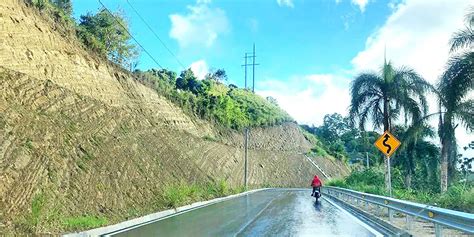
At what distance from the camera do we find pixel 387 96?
29.1 meters

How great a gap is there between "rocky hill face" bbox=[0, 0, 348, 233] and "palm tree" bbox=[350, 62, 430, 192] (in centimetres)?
1349

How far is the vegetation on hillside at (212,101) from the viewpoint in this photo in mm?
52391

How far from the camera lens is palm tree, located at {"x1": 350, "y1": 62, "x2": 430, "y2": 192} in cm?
2770

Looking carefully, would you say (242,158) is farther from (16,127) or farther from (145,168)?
(16,127)

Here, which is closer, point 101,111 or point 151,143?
point 101,111

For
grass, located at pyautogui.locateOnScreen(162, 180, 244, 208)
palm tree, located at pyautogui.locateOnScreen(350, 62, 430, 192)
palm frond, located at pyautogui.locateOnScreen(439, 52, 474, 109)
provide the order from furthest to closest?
palm tree, located at pyautogui.locateOnScreen(350, 62, 430, 192) < grass, located at pyautogui.locateOnScreen(162, 180, 244, 208) < palm frond, located at pyautogui.locateOnScreen(439, 52, 474, 109)

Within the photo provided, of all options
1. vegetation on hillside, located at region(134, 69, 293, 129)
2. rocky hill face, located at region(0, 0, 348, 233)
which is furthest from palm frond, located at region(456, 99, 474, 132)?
vegetation on hillside, located at region(134, 69, 293, 129)

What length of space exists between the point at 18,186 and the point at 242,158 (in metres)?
51.8

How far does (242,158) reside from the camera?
218 ft

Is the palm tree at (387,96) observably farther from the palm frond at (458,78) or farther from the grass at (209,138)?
the grass at (209,138)

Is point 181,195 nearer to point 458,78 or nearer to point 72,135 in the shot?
point 72,135

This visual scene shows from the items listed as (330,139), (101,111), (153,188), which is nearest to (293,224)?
(153,188)

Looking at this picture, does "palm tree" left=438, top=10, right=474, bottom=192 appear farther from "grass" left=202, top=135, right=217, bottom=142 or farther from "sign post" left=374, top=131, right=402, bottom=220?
"grass" left=202, top=135, right=217, bottom=142

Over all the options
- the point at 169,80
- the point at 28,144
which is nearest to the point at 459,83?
the point at 28,144
